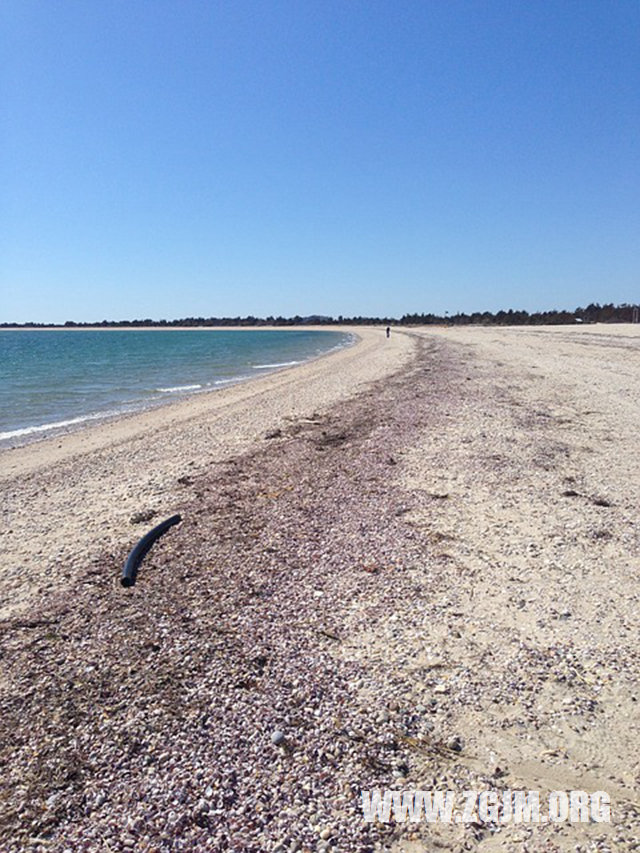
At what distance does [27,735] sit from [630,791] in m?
3.03

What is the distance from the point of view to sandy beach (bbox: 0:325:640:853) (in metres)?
2.38


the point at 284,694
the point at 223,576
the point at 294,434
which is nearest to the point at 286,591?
the point at 223,576

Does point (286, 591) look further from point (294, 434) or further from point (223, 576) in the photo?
point (294, 434)

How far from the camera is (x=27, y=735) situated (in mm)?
2865

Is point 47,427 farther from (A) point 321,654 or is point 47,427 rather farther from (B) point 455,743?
(B) point 455,743

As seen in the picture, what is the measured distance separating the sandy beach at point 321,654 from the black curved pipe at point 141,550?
0.33ft

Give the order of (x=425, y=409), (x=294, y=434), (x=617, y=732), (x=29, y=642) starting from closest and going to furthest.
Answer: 1. (x=617, y=732)
2. (x=29, y=642)
3. (x=294, y=434)
4. (x=425, y=409)

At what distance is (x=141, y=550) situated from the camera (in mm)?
5270

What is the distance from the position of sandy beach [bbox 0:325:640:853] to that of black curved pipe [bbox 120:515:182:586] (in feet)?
0.33

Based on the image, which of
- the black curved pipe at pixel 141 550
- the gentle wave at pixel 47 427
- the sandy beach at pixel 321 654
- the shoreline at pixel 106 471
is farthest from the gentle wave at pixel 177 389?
the black curved pipe at pixel 141 550

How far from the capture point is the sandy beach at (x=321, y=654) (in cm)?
238

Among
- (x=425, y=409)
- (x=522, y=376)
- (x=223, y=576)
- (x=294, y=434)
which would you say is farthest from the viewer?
(x=522, y=376)

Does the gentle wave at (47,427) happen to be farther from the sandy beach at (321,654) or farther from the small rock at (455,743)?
the small rock at (455,743)

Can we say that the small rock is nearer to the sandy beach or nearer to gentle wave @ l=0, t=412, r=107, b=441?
the sandy beach
